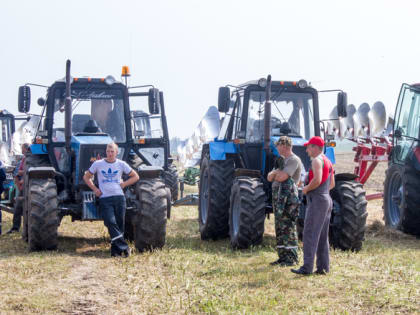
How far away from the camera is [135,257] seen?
8.70 metres

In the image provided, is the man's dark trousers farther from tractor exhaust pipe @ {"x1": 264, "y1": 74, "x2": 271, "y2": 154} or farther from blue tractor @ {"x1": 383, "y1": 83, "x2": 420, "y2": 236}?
blue tractor @ {"x1": 383, "y1": 83, "x2": 420, "y2": 236}

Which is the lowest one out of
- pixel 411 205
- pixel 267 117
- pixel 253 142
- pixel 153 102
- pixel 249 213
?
pixel 411 205

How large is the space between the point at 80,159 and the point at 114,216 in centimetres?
126

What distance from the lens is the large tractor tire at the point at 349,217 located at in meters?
8.84

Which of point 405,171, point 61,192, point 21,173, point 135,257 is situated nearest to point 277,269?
point 135,257

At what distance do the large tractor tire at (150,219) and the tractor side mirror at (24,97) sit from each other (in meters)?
2.29

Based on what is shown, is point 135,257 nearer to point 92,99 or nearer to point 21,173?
point 92,99

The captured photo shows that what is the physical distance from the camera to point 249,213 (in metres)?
8.96

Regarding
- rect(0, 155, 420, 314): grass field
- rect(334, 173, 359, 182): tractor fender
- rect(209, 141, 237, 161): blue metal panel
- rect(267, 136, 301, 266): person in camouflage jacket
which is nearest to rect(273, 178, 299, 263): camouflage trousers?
rect(267, 136, 301, 266): person in camouflage jacket

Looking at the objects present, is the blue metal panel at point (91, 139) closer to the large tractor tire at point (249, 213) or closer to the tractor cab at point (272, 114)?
the tractor cab at point (272, 114)

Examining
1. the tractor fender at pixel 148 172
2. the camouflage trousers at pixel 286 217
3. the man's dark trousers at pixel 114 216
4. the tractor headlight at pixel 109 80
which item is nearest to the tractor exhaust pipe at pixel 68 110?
the tractor headlight at pixel 109 80

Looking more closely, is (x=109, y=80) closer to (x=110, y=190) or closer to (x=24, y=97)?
(x=24, y=97)

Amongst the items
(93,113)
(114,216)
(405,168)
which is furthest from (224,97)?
(405,168)

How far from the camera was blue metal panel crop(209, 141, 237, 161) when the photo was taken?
34.9 feet
